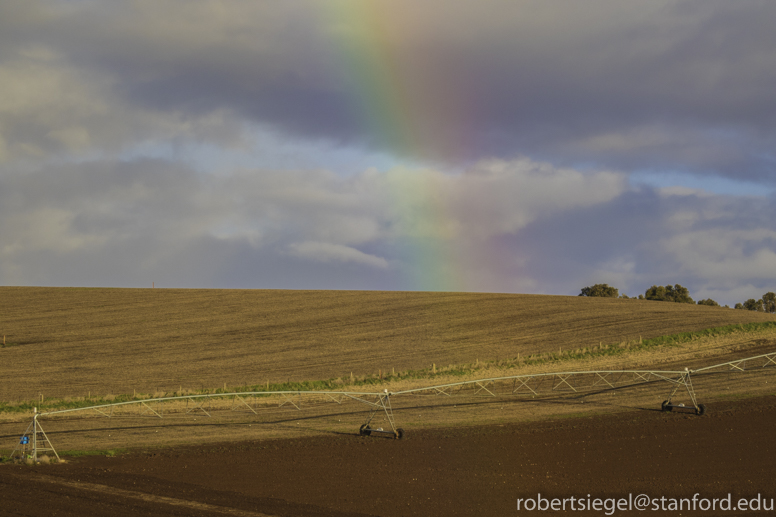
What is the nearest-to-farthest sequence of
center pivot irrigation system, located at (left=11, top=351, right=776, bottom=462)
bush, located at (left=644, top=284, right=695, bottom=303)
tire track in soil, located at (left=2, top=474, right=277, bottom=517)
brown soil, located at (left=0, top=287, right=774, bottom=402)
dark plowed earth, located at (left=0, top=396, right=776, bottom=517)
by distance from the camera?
tire track in soil, located at (left=2, top=474, right=277, bottom=517) → dark plowed earth, located at (left=0, top=396, right=776, bottom=517) → center pivot irrigation system, located at (left=11, top=351, right=776, bottom=462) → brown soil, located at (left=0, top=287, right=774, bottom=402) → bush, located at (left=644, top=284, right=695, bottom=303)

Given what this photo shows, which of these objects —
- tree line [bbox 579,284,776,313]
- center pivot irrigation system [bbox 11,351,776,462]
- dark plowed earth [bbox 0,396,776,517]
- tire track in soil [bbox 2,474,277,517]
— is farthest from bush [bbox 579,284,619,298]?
tire track in soil [bbox 2,474,277,517]

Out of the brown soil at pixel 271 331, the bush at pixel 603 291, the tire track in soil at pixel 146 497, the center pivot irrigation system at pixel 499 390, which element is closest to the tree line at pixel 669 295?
the bush at pixel 603 291

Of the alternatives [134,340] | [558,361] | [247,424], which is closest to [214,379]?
[247,424]

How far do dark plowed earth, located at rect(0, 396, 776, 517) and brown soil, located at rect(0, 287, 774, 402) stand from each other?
590 inches

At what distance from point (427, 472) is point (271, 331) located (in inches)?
1279

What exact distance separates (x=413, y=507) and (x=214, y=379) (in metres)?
24.3

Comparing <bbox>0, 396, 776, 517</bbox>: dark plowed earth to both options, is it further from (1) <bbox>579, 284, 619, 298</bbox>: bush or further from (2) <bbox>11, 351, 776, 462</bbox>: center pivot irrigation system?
(1) <bbox>579, 284, 619, 298</bbox>: bush

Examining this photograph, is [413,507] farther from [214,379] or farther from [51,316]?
[51,316]

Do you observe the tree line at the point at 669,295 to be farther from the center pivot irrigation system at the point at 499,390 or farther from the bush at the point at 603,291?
the center pivot irrigation system at the point at 499,390

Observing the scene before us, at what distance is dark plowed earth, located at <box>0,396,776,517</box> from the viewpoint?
17000 millimetres

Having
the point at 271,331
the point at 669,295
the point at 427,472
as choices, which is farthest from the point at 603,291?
the point at 427,472

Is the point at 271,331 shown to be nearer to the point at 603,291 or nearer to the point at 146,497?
the point at 146,497

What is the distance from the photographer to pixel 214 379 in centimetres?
3872

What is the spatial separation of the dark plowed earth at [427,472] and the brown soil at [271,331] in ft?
49.1
